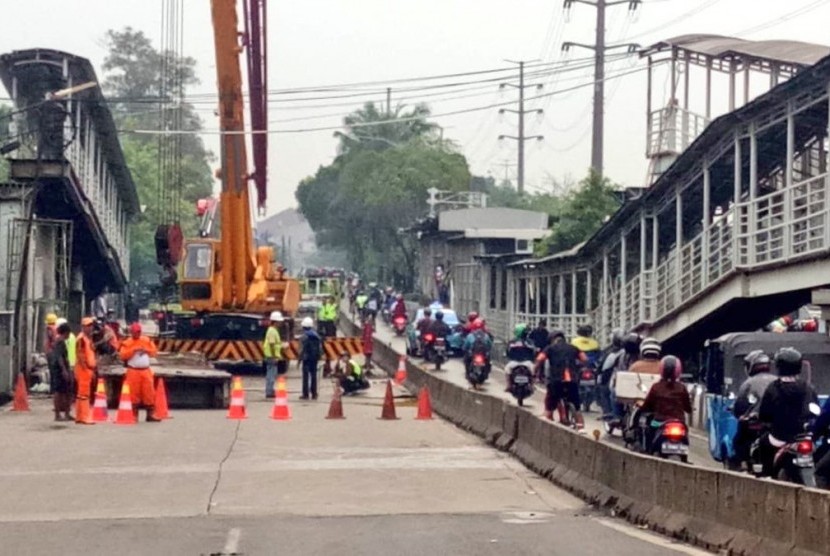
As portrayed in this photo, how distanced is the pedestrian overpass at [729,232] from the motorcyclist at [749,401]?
9068mm

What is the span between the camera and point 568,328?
51250 millimetres

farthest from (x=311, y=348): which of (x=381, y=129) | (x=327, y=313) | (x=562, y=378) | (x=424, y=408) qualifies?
(x=381, y=129)

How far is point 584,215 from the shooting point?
193 ft

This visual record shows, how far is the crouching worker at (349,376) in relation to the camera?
1398 inches

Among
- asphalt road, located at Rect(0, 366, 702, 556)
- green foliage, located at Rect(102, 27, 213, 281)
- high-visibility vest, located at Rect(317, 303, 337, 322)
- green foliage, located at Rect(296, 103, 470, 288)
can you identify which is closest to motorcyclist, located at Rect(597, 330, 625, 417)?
asphalt road, located at Rect(0, 366, 702, 556)

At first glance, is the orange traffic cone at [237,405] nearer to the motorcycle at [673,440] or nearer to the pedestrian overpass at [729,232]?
the pedestrian overpass at [729,232]

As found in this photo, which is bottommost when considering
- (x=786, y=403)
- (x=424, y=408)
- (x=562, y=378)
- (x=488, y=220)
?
(x=424, y=408)

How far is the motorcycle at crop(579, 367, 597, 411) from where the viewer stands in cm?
3080

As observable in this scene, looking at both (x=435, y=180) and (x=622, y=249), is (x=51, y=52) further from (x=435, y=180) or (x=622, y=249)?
(x=435, y=180)

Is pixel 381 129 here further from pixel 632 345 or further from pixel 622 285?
pixel 632 345

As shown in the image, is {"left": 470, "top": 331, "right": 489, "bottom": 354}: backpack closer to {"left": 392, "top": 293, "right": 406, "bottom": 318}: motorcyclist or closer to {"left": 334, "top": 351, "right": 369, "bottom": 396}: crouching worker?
{"left": 334, "top": 351, "right": 369, "bottom": 396}: crouching worker

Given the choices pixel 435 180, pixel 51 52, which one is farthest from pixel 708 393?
pixel 435 180

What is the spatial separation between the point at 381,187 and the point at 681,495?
85.5 metres

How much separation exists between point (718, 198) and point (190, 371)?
14724 millimetres
